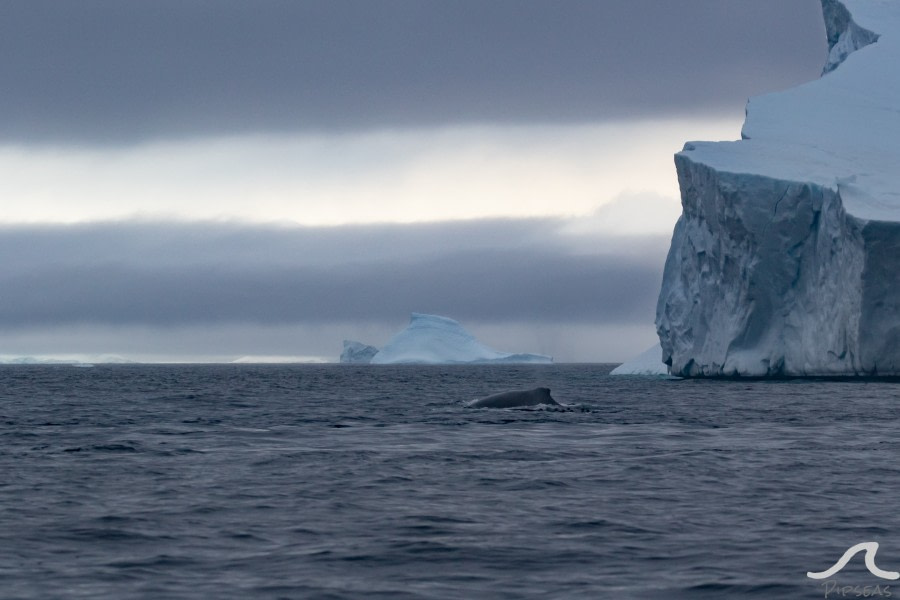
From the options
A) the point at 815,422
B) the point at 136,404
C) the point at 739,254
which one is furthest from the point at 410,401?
the point at 739,254

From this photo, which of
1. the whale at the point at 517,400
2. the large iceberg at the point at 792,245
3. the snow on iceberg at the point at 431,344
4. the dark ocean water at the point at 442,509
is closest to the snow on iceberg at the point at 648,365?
the large iceberg at the point at 792,245

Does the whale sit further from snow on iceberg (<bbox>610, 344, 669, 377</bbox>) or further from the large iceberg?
snow on iceberg (<bbox>610, 344, 669, 377</bbox>)

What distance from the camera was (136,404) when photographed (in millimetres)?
45875

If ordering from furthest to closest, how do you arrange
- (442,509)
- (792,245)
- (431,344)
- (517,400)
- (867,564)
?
(431,344)
(792,245)
(517,400)
(442,509)
(867,564)

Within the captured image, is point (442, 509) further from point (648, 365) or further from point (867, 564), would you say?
point (648, 365)

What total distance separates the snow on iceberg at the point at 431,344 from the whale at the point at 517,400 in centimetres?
13889

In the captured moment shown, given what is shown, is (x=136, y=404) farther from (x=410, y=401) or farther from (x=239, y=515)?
(x=239, y=515)

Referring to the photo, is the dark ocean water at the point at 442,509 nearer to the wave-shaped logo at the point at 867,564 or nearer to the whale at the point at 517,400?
the wave-shaped logo at the point at 867,564

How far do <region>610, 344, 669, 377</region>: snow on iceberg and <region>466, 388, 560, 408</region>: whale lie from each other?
5538 cm

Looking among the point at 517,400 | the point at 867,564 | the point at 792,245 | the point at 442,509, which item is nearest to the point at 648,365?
the point at 792,245

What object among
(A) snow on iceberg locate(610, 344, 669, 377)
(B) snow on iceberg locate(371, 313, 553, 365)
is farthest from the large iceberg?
(B) snow on iceberg locate(371, 313, 553, 365)

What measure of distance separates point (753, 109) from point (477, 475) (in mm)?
61418

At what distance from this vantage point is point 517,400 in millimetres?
41500

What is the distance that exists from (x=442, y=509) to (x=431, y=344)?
554ft
